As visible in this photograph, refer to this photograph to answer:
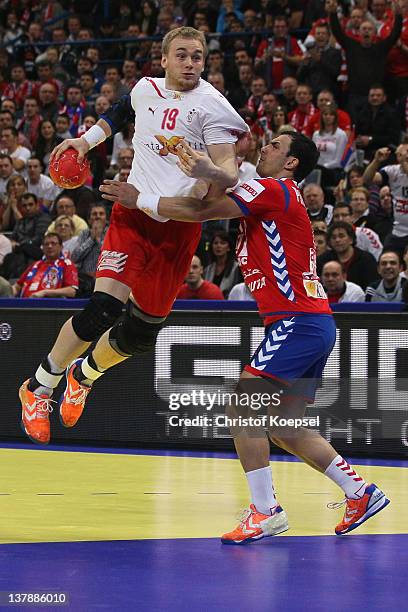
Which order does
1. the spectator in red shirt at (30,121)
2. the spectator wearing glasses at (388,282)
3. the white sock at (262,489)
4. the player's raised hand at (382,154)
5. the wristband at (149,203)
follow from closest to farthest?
the white sock at (262,489) < the wristband at (149,203) < the spectator wearing glasses at (388,282) < the player's raised hand at (382,154) < the spectator in red shirt at (30,121)

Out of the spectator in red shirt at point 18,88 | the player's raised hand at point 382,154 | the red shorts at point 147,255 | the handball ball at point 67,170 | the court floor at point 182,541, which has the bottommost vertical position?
the court floor at point 182,541

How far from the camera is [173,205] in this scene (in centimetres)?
686

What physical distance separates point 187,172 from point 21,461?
452 cm

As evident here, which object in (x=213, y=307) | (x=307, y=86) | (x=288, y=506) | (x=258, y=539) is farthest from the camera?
(x=307, y=86)

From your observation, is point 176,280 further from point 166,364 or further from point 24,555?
point 166,364

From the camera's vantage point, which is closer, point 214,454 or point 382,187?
Answer: point 214,454

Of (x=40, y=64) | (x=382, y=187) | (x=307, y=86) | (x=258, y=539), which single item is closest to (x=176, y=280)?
(x=258, y=539)

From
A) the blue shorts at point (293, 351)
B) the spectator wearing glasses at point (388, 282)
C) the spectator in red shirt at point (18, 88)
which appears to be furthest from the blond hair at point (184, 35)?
the spectator in red shirt at point (18, 88)

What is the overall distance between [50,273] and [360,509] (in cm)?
684

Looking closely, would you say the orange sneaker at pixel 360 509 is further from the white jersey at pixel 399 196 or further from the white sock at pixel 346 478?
the white jersey at pixel 399 196

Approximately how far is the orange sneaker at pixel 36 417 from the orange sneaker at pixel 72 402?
0.35 ft

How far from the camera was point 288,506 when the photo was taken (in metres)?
8.05

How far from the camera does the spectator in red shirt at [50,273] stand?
42.8 feet

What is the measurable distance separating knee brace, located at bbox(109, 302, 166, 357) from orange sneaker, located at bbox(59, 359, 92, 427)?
328 millimetres
